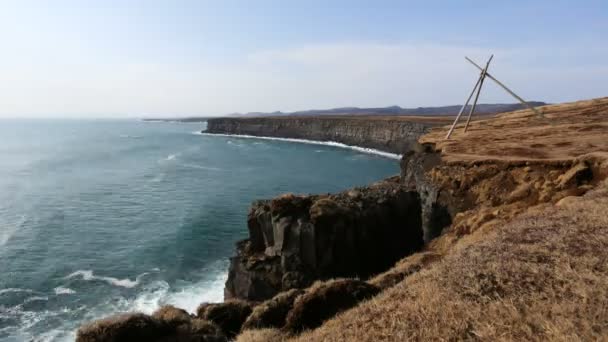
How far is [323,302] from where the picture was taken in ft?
43.5

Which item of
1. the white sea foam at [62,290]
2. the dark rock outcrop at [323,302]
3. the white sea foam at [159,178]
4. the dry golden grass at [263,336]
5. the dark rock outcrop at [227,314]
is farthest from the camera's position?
the white sea foam at [159,178]

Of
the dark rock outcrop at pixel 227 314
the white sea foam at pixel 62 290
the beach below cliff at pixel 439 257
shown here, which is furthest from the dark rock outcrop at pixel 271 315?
the white sea foam at pixel 62 290

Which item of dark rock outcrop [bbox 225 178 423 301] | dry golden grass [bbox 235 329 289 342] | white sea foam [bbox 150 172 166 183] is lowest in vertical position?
white sea foam [bbox 150 172 166 183]

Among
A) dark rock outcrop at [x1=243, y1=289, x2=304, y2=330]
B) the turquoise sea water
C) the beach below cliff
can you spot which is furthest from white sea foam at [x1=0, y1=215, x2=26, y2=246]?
dark rock outcrop at [x1=243, y1=289, x2=304, y2=330]

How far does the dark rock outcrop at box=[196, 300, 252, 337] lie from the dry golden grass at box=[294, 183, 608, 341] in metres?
4.96

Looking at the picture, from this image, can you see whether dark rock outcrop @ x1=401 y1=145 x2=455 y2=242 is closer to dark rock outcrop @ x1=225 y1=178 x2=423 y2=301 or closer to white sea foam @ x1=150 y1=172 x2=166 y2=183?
dark rock outcrop @ x1=225 y1=178 x2=423 y2=301

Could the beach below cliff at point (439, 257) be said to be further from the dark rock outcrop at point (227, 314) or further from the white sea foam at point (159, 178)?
the white sea foam at point (159, 178)

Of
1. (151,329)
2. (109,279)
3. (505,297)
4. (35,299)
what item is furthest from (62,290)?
(505,297)

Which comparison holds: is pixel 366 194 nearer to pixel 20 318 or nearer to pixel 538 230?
pixel 538 230

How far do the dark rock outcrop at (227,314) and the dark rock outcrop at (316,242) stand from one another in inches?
490

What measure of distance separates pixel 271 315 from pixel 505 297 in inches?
289

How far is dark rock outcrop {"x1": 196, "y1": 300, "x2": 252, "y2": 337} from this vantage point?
50.2ft

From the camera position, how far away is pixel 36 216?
53.7 m

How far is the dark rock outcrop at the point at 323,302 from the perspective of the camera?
12852 millimetres
